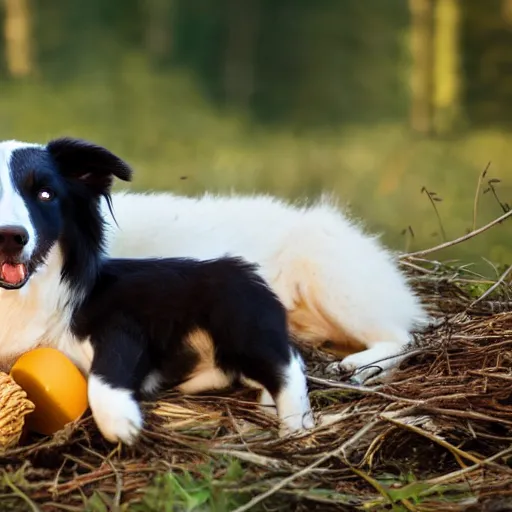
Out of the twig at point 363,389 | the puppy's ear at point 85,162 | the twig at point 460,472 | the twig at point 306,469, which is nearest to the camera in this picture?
the twig at point 306,469

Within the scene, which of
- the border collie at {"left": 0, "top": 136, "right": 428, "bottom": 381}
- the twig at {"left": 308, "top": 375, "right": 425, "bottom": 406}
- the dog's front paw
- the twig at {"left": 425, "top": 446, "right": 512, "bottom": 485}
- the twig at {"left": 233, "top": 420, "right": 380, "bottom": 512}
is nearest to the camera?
the twig at {"left": 233, "top": 420, "right": 380, "bottom": 512}

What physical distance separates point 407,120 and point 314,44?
429 millimetres

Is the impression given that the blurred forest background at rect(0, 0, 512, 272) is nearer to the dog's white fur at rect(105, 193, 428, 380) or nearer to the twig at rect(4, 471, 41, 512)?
the dog's white fur at rect(105, 193, 428, 380)

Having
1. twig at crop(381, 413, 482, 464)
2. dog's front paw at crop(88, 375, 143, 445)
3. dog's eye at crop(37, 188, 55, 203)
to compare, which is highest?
dog's eye at crop(37, 188, 55, 203)

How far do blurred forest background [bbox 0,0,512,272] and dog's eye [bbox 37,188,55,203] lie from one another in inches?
46.9

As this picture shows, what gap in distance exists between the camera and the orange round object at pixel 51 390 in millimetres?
1583

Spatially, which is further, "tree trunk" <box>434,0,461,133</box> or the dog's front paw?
"tree trunk" <box>434,0,461,133</box>

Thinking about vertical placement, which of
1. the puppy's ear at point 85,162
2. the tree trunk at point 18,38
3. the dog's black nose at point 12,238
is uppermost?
the tree trunk at point 18,38

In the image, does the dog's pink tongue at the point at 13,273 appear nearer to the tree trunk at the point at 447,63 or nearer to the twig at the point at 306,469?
the twig at the point at 306,469

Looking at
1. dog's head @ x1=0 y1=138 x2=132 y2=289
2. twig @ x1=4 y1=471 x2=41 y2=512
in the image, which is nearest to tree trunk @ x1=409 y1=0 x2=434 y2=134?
dog's head @ x1=0 y1=138 x2=132 y2=289

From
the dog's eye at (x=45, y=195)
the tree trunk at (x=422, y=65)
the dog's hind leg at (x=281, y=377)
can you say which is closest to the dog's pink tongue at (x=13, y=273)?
the dog's eye at (x=45, y=195)

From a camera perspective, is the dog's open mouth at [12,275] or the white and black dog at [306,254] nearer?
the dog's open mouth at [12,275]

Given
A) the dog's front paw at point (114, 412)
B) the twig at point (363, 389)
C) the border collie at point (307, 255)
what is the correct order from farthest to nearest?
1. the border collie at point (307, 255)
2. the twig at point (363, 389)
3. the dog's front paw at point (114, 412)

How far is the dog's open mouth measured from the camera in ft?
5.08
